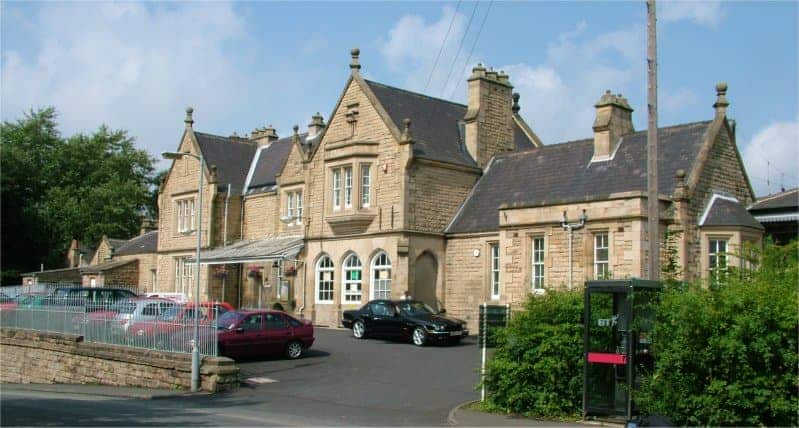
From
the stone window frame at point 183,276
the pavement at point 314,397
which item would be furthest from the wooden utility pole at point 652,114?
the stone window frame at point 183,276

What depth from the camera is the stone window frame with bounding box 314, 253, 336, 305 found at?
35781 millimetres

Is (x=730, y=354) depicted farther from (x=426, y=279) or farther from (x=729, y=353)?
(x=426, y=279)

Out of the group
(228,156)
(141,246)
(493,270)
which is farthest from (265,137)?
(493,270)

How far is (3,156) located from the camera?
208 ft

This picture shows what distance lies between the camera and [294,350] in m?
24.3

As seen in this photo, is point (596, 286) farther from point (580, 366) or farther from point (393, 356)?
point (393, 356)

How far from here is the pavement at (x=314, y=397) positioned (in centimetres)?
1456

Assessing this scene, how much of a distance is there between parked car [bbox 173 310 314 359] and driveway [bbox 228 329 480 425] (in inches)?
15.0

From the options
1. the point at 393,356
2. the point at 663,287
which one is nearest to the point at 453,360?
the point at 393,356

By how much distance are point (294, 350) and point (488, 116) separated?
16.6m

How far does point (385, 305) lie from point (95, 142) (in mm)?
50033

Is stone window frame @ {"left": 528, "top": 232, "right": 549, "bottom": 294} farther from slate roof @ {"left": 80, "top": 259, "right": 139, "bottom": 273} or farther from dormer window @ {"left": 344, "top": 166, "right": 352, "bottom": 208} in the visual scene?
slate roof @ {"left": 80, "top": 259, "right": 139, "bottom": 273}

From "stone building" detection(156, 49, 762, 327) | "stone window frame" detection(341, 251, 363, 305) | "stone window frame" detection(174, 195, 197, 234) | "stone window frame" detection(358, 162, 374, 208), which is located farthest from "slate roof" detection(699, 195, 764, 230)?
"stone window frame" detection(174, 195, 197, 234)

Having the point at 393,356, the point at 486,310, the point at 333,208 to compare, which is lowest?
the point at 393,356
